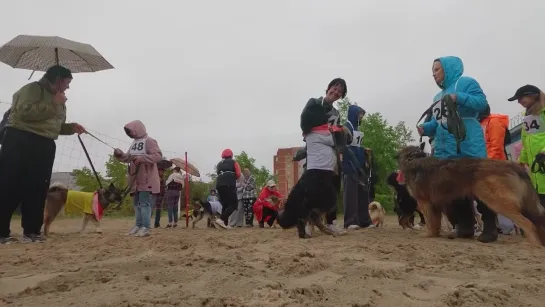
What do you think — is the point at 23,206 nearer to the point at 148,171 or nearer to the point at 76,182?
the point at 148,171

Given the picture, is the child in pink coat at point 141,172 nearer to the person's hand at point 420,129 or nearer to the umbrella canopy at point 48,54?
the umbrella canopy at point 48,54

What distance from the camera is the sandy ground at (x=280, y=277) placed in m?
2.22

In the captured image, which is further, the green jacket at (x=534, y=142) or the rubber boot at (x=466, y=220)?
the green jacket at (x=534, y=142)

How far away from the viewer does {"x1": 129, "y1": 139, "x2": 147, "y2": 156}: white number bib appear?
645 cm

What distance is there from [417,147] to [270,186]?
5260 mm

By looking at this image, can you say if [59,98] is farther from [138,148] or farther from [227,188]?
[227,188]

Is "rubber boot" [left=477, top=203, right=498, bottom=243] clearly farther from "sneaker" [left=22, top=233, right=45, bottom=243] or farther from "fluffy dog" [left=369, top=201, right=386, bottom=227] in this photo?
"sneaker" [left=22, top=233, right=45, bottom=243]

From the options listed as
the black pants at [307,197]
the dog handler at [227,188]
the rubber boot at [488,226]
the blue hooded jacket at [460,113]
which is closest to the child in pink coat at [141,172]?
the black pants at [307,197]

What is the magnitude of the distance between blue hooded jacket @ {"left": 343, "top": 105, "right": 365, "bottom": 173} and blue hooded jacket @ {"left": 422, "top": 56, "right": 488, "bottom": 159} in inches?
50.5

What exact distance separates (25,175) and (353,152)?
4.40m

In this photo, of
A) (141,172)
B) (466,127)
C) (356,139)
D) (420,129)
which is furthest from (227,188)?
(466,127)

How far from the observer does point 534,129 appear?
5.28 meters

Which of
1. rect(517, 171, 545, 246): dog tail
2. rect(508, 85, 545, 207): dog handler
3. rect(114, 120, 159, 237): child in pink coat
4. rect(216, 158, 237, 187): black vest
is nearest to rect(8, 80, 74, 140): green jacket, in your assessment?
rect(114, 120, 159, 237): child in pink coat

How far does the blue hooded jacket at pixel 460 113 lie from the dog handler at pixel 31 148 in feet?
15.2
